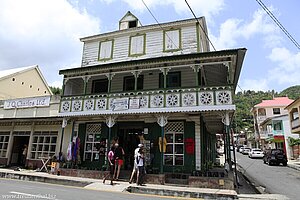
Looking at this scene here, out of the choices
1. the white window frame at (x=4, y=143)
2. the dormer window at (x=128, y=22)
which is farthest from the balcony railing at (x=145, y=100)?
the white window frame at (x=4, y=143)

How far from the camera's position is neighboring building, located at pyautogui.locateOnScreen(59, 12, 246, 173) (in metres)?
10.9

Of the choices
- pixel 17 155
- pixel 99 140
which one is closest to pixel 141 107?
pixel 99 140

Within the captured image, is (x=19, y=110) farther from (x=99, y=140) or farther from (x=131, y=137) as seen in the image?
(x=131, y=137)

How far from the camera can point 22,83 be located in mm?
23500

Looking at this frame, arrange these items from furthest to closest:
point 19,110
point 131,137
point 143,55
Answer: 1. point 19,110
2. point 143,55
3. point 131,137

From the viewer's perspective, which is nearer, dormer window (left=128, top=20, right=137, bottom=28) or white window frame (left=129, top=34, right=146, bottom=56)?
white window frame (left=129, top=34, right=146, bottom=56)

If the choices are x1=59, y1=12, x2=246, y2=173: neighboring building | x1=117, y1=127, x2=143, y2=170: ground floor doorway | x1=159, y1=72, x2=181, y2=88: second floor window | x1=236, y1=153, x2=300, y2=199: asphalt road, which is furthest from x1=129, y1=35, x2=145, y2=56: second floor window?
x1=236, y1=153, x2=300, y2=199: asphalt road

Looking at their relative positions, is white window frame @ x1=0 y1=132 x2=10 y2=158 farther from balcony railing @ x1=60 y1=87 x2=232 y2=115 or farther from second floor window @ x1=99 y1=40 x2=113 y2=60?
second floor window @ x1=99 y1=40 x2=113 y2=60

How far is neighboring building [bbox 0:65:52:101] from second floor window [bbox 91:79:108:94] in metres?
11.6

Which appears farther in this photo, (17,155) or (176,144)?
(17,155)

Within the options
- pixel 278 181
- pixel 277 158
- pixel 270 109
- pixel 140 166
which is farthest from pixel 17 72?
pixel 270 109

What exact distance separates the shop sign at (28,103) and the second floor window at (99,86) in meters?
3.37

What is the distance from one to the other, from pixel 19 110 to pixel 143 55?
34.2ft

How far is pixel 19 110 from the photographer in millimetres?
16766
